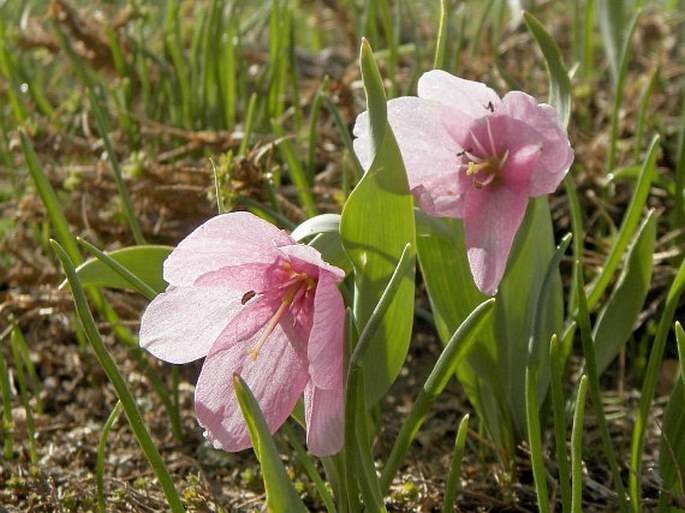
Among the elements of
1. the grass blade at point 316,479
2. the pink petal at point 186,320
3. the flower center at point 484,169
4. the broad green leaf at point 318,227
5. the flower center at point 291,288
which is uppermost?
the flower center at point 484,169

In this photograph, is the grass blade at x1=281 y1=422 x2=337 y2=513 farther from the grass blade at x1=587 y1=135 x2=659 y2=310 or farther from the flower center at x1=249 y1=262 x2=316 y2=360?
the grass blade at x1=587 y1=135 x2=659 y2=310

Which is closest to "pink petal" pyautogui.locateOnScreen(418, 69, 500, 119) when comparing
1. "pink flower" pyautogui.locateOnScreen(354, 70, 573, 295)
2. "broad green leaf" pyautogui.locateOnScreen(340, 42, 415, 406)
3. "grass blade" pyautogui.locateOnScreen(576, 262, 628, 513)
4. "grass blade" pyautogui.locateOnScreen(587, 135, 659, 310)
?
"pink flower" pyautogui.locateOnScreen(354, 70, 573, 295)

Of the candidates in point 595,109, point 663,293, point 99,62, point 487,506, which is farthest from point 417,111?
point 99,62

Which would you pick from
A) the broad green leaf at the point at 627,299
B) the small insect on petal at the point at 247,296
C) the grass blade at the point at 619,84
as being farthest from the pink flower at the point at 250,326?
the grass blade at the point at 619,84

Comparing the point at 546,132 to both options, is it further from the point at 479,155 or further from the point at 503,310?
the point at 503,310

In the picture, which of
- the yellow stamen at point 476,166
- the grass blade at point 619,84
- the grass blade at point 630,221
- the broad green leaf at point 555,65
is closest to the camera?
the yellow stamen at point 476,166

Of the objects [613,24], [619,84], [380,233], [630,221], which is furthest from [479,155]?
[613,24]

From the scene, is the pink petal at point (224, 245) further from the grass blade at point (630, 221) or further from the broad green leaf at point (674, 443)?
the grass blade at point (630, 221)
